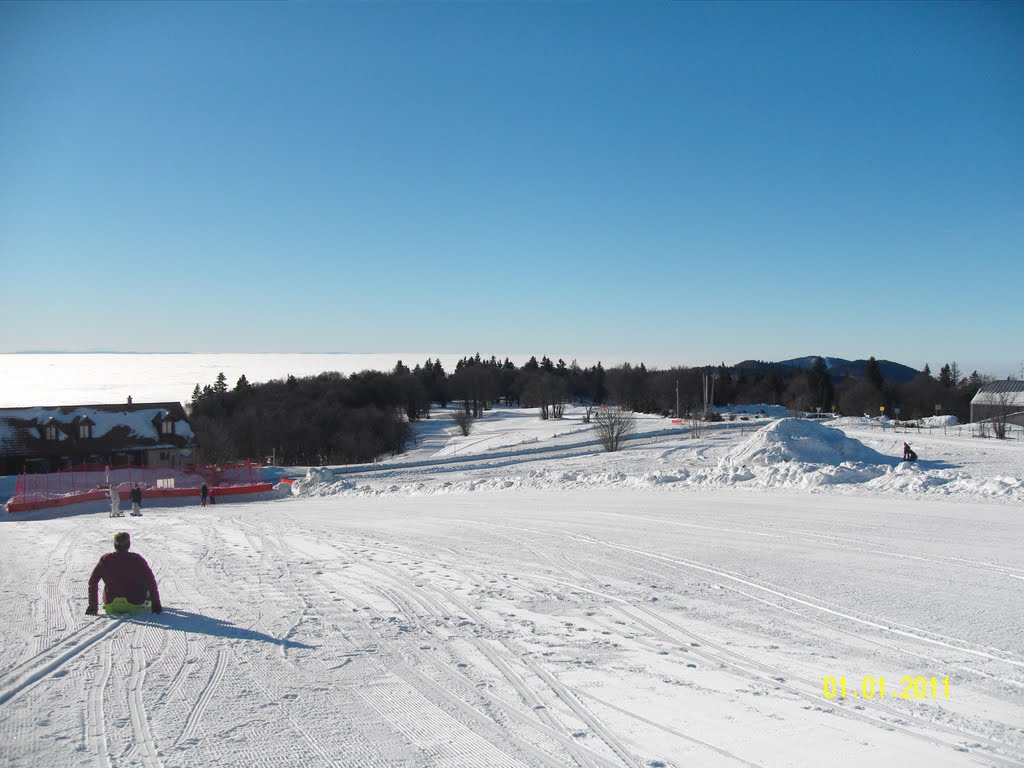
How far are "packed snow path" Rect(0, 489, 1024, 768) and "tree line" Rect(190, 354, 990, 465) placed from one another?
2305 inches

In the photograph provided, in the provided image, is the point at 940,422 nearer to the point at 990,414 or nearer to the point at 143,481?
the point at 990,414

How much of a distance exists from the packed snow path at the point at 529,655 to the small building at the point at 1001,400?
61.4 metres

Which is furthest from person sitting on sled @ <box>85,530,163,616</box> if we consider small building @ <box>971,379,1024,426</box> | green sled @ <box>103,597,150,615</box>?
small building @ <box>971,379,1024,426</box>

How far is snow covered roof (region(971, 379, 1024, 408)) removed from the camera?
218 feet

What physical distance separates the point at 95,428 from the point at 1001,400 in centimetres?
7673

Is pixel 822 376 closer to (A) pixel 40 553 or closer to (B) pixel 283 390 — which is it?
(B) pixel 283 390

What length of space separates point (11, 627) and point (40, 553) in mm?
7156

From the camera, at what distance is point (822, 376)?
357ft

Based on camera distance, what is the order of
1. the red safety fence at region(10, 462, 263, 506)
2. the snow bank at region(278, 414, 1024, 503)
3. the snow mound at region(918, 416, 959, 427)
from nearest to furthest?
1. the snow bank at region(278, 414, 1024, 503)
2. the red safety fence at region(10, 462, 263, 506)
3. the snow mound at region(918, 416, 959, 427)

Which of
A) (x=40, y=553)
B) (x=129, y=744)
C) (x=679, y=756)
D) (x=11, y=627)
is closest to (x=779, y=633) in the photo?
(x=679, y=756)

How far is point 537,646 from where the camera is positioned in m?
7.08
